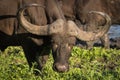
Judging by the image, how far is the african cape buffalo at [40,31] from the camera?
21.6ft

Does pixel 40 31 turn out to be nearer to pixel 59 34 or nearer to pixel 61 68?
pixel 59 34

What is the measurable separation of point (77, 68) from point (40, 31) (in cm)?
166

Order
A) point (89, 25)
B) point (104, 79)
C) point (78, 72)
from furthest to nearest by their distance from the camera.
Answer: point (89, 25)
point (78, 72)
point (104, 79)

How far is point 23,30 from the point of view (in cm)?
722

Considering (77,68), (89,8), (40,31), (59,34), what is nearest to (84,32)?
(59,34)

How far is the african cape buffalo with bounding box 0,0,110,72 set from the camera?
6.57 metres

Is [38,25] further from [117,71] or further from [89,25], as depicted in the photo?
[89,25]

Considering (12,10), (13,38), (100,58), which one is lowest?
(100,58)

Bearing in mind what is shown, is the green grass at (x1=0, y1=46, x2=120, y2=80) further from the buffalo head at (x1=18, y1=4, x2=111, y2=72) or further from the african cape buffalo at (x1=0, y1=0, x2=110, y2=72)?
the buffalo head at (x1=18, y1=4, x2=111, y2=72)

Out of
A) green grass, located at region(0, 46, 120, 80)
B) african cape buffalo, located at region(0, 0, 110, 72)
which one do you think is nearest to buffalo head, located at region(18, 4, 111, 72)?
african cape buffalo, located at region(0, 0, 110, 72)

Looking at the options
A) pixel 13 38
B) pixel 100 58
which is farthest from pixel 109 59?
pixel 13 38

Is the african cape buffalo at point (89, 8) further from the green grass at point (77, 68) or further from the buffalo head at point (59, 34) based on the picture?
the buffalo head at point (59, 34)

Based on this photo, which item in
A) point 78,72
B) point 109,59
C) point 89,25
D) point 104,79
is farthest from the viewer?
point 89,25

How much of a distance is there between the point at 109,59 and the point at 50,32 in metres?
2.96
